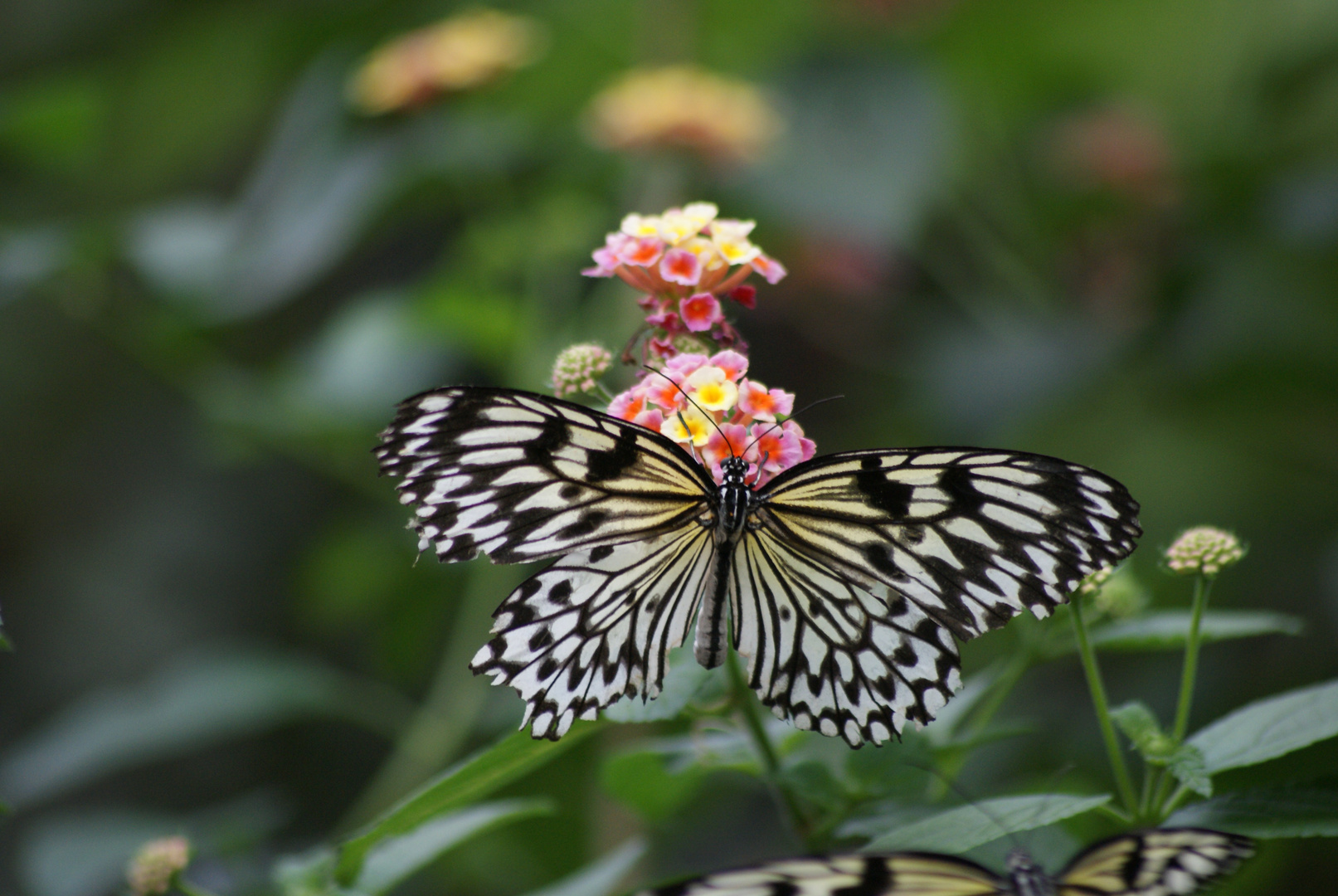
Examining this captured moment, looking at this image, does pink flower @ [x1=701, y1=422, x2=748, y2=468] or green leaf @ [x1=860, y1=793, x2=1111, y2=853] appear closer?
green leaf @ [x1=860, y1=793, x2=1111, y2=853]

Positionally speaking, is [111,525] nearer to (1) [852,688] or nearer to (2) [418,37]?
(2) [418,37]

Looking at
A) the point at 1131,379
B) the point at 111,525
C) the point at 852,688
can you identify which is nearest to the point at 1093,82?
the point at 1131,379

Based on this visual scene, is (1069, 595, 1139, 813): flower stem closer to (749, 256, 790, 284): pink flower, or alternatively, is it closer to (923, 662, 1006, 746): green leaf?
(923, 662, 1006, 746): green leaf

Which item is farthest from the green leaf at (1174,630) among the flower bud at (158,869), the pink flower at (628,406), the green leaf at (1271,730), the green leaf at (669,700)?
the flower bud at (158,869)

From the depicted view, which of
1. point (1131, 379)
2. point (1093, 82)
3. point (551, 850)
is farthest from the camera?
point (1093, 82)

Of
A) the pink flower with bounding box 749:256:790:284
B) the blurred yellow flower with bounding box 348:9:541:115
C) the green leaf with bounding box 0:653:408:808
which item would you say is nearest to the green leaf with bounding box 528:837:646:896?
the pink flower with bounding box 749:256:790:284

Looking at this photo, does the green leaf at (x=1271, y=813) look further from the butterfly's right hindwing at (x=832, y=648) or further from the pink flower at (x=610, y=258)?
the pink flower at (x=610, y=258)
